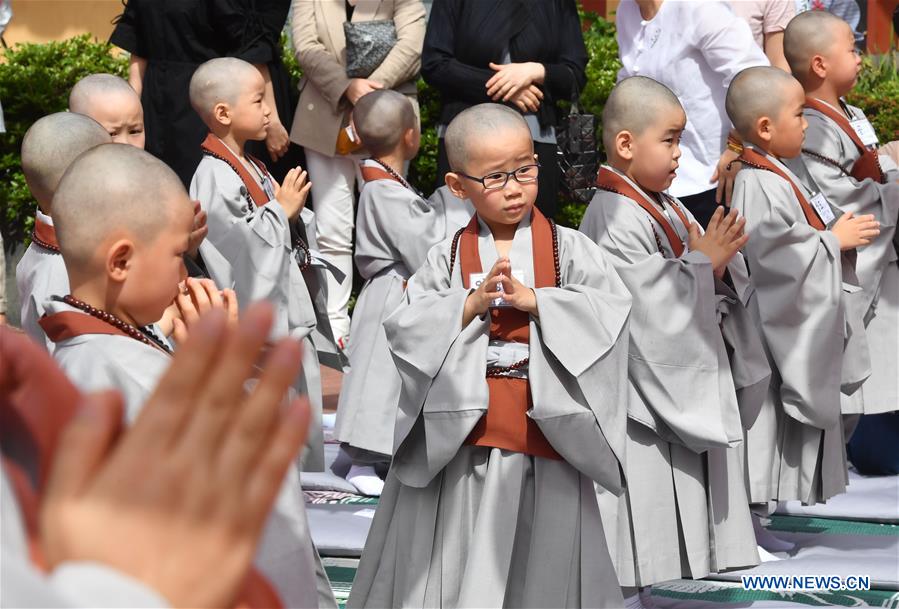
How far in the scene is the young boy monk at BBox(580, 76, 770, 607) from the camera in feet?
12.6

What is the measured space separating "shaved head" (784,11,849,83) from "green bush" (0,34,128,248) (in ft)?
13.2

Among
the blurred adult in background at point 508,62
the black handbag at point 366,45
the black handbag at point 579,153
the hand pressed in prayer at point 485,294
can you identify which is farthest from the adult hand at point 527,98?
the hand pressed in prayer at point 485,294

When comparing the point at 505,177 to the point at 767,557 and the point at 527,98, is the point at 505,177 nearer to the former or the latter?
the point at 767,557

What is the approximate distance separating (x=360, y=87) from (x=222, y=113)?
4.95ft

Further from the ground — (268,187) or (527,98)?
(527,98)

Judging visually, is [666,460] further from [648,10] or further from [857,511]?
[648,10]

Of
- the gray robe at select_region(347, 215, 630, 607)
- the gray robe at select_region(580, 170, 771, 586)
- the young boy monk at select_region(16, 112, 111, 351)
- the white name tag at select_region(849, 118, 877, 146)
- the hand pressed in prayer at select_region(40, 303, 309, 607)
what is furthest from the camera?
the white name tag at select_region(849, 118, 877, 146)

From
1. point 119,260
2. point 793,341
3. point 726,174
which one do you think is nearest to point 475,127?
point 119,260

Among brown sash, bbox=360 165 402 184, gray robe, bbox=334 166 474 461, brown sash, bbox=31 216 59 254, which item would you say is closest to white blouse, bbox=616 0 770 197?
gray robe, bbox=334 166 474 461

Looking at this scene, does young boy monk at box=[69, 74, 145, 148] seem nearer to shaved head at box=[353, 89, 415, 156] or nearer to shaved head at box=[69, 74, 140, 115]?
shaved head at box=[69, 74, 140, 115]

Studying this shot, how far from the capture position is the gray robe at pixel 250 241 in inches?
178

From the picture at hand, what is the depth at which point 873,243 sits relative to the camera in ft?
17.1

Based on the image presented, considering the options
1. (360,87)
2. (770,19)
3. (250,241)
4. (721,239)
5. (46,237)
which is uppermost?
(770,19)

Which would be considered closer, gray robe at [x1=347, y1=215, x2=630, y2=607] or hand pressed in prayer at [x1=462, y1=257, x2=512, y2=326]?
hand pressed in prayer at [x1=462, y1=257, x2=512, y2=326]
